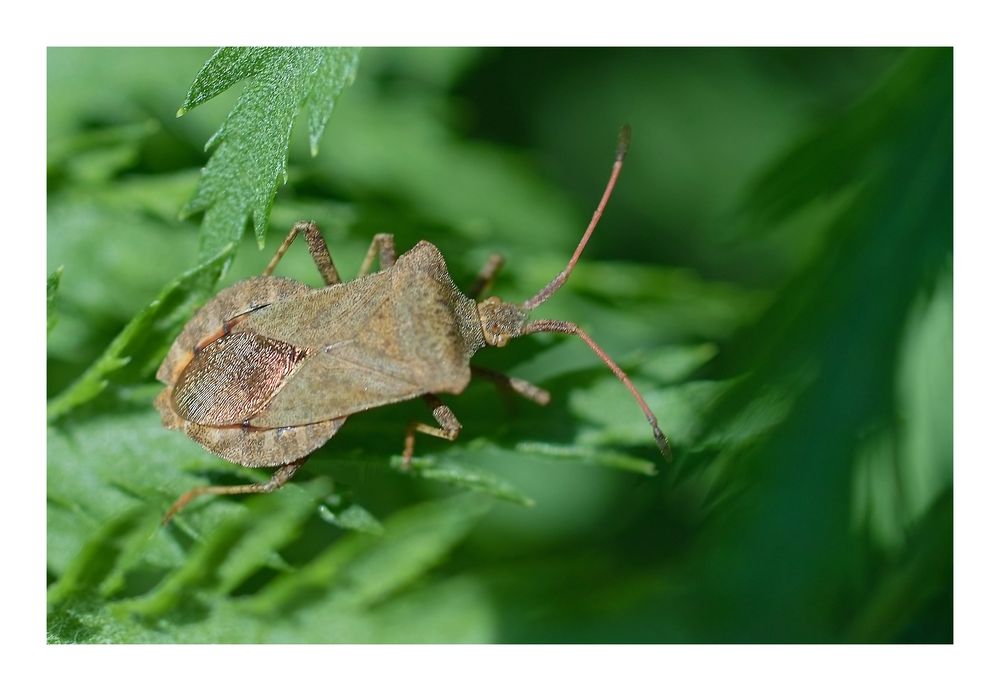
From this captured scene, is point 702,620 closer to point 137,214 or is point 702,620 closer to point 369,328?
point 369,328

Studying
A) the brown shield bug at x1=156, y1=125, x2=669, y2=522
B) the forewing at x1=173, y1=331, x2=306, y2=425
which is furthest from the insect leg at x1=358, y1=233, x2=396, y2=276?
the forewing at x1=173, y1=331, x2=306, y2=425

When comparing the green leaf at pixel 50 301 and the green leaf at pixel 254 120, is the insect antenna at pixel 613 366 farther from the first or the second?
the green leaf at pixel 50 301

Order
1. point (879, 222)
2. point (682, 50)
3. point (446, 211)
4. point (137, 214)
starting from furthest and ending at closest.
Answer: point (682, 50), point (446, 211), point (137, 214), point (879, 222)

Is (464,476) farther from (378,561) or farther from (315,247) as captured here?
(315,247)

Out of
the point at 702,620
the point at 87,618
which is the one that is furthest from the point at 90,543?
the point at 702,620

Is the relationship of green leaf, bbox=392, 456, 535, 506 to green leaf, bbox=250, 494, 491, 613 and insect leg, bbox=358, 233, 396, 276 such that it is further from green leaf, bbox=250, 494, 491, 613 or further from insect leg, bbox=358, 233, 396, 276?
insect leg, bbox=358, 233, 396, 276

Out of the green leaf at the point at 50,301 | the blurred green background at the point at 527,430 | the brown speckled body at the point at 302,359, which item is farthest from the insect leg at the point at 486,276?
the green leaf at the point at 50,301

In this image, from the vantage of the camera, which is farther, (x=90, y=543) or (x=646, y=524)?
(x=646, y=524)
